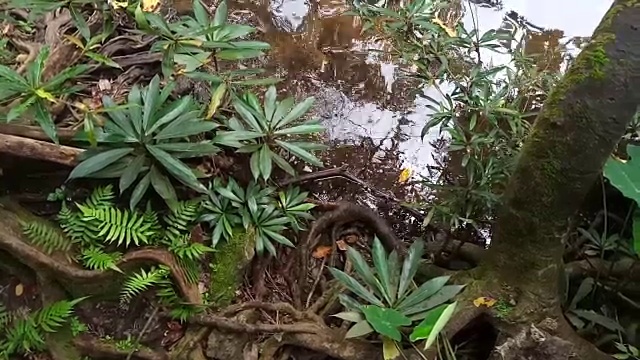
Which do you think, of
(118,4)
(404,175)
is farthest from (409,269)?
(118,4)

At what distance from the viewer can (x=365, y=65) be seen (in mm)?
3135

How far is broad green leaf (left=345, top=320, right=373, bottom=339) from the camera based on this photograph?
167cm

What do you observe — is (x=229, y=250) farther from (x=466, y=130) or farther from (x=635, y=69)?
(x=635, y=69)

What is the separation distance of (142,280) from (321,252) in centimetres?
71

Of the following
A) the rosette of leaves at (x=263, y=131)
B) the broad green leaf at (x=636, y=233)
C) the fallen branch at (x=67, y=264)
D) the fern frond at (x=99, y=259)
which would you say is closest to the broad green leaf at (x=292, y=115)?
the rosette of leaves at (x=263, y=131)

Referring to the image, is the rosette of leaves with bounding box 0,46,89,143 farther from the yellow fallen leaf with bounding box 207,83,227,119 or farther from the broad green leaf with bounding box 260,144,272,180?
the broad green leaf with bounding box 260,144,272,180

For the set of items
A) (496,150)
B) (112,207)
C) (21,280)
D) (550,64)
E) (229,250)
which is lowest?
(21,280)

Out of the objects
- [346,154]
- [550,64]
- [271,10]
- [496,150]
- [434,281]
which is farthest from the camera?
[271,10]

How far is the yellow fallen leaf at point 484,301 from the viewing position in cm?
176

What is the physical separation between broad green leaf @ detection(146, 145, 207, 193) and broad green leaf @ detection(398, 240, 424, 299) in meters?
0.70

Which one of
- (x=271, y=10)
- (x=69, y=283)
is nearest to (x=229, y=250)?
(x=69, y=283)

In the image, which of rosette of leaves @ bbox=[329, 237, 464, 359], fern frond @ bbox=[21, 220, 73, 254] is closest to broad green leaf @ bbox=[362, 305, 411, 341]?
rosette of leaves @ bbox=[329, 237, 464, 359]

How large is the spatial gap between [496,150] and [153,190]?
4.07ft

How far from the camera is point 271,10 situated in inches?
133
